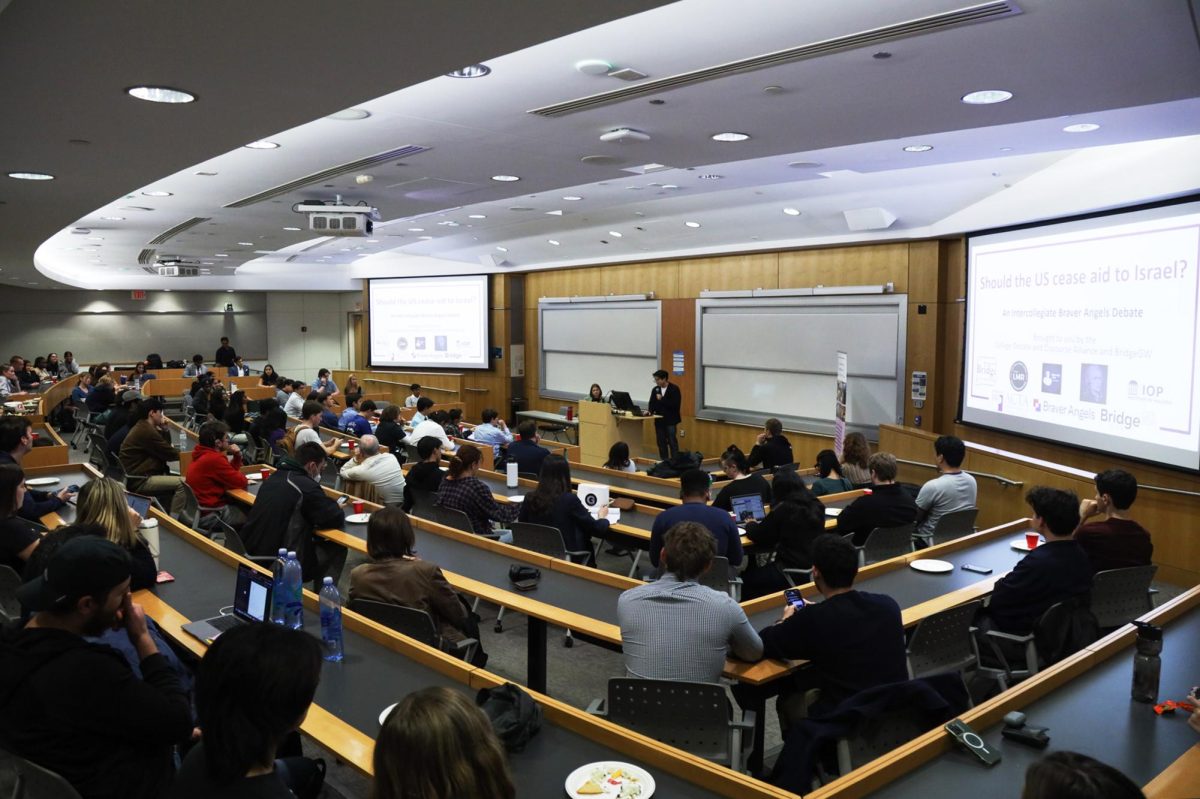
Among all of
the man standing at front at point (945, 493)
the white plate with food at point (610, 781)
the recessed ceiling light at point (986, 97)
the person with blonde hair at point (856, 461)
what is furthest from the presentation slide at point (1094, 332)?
the white plate with food at point (610, 781)

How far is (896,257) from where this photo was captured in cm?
1041

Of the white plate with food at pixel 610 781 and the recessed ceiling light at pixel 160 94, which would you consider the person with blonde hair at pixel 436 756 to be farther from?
the recessed ceiling light at pixel 160 94

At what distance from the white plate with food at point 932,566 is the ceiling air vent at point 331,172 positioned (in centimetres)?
434

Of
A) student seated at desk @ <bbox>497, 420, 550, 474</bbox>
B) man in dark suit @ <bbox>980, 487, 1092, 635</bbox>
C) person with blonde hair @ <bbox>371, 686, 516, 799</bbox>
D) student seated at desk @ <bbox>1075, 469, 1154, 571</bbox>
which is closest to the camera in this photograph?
person with blonde hair @ <bbox>371, 686, 516, 799</bbox>

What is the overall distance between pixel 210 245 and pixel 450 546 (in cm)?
985

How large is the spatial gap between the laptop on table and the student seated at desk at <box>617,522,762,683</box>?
147cm

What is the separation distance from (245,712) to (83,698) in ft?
2.10

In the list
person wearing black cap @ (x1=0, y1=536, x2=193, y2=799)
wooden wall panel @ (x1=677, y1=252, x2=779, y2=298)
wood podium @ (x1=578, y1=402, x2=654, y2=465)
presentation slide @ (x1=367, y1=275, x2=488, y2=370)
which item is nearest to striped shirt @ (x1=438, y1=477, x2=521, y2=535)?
person wearing black cap @ (x1=0, y1=536, x2=193, y2=799)

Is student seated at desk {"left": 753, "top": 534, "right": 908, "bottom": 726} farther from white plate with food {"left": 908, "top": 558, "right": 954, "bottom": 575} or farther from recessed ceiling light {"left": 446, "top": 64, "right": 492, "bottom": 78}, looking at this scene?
recessed ceiling light {"left": 446, "top": 64, "right": 492, "bottom": 78}

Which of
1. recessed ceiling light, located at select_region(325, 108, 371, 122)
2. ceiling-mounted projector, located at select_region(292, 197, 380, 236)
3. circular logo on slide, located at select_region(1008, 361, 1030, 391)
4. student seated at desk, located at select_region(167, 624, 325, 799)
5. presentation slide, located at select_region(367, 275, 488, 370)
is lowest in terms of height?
student seated at desk, located at select_region(167, 624, 325, 799)

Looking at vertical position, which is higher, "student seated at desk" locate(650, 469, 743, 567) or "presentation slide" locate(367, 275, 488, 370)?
"presentation slide" locate(367, 275, 488, 370)

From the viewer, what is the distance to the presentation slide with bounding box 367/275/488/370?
1747 centimetres

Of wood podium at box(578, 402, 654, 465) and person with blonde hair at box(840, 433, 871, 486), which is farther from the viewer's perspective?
wood podium at box(578, 402, 654, 465)

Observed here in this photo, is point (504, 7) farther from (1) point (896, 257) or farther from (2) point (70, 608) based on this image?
(1) point (896, 257)
